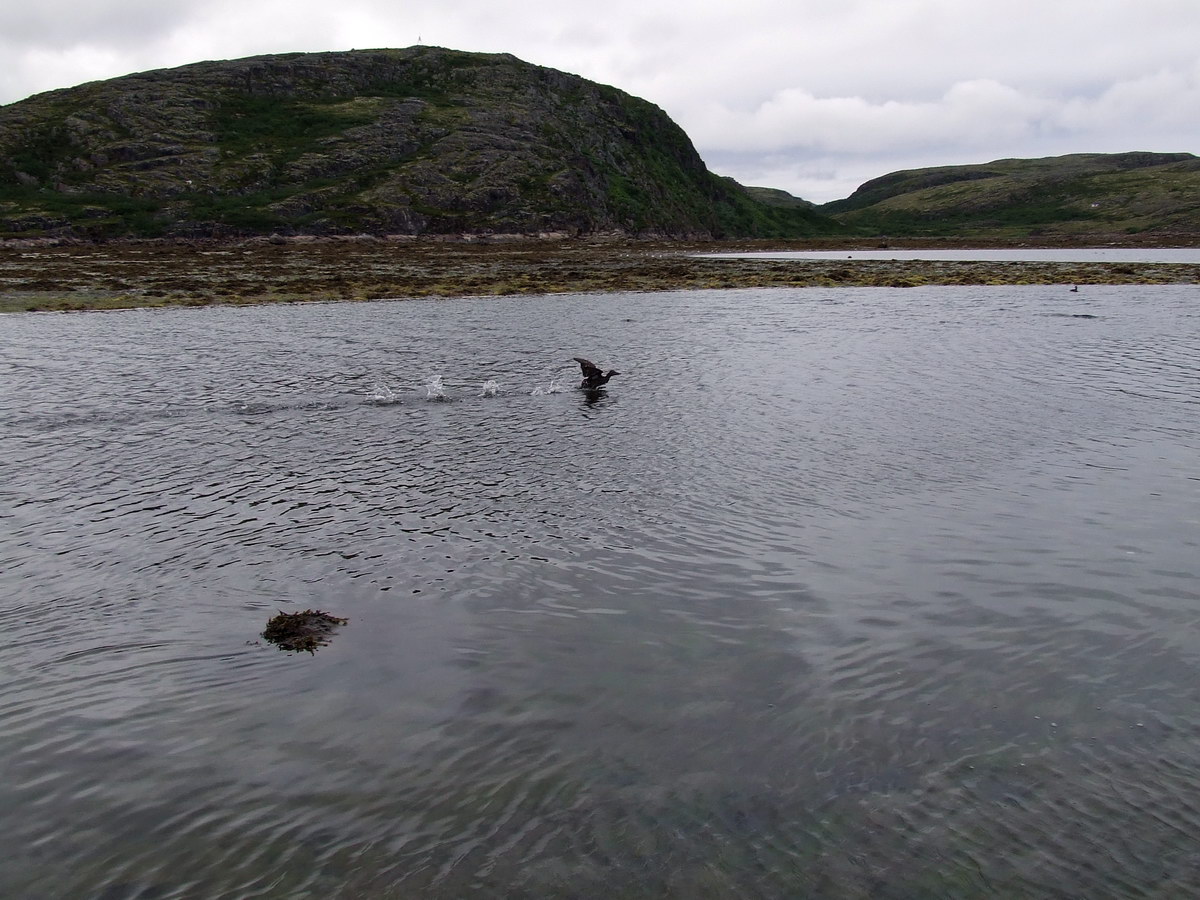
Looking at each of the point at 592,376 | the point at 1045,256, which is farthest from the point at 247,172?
the point at 592,376

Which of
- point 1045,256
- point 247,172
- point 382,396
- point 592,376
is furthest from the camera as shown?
point 247,172

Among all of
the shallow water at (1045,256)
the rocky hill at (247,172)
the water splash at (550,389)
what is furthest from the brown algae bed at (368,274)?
the water splash at (550,389)

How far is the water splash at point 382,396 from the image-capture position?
27.8 meters

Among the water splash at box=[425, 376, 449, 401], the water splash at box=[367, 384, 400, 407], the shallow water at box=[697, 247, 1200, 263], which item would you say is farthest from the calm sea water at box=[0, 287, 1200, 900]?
the shallow water at box=[697, 247, 1200, 263]

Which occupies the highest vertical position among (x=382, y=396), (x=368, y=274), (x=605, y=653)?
(x=368, y=274)

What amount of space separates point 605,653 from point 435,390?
20.4m

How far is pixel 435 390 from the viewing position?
2958 cm

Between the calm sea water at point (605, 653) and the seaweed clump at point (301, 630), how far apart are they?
34cm

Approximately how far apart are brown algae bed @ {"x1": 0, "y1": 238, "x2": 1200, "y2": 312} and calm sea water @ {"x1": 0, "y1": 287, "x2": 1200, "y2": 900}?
47.0 metres

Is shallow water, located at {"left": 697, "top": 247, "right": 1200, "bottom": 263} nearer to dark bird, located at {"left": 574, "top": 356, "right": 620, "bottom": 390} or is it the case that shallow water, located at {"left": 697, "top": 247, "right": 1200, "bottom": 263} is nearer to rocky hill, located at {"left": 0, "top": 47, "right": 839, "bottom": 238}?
rocky hill, located at {"left": 0, "top": 47, "right": 839, "bottom": 238}

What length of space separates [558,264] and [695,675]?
338 feet

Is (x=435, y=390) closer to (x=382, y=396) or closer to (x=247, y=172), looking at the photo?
(x=382, y=396)

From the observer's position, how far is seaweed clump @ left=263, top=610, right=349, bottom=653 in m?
11.0

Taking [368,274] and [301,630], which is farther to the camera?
[368,274]
